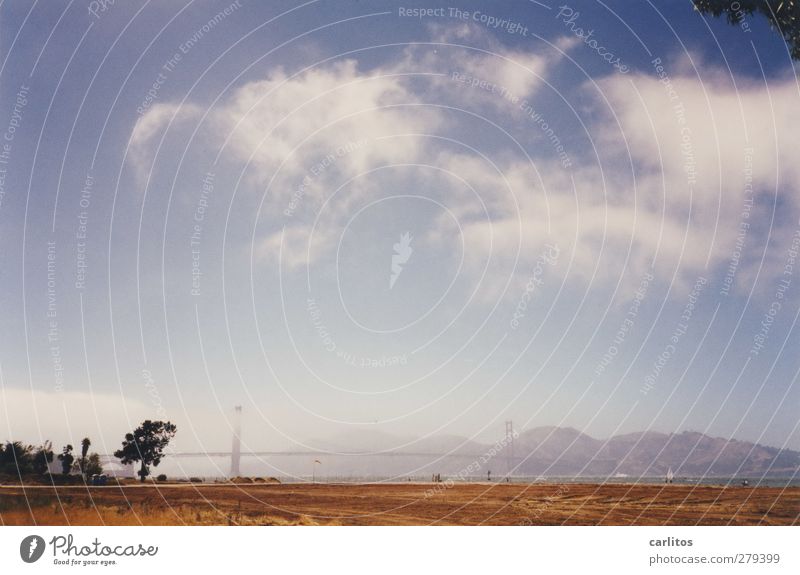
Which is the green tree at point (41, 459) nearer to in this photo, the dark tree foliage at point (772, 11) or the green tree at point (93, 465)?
the green tree at point (93, 465)

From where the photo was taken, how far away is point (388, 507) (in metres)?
19.9

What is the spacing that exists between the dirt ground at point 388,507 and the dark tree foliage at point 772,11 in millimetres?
12323

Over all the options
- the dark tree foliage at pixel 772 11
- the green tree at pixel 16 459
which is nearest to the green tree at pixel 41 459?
the green tree at pixel 16 459

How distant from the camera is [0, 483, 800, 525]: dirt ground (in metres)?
15.7

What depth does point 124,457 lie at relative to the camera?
82.1ft

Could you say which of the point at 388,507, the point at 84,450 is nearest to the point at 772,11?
the point at 388,507

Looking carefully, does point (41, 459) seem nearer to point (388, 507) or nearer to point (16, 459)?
point (16, 459)

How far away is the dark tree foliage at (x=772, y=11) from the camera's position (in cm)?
1543

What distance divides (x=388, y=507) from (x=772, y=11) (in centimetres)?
1759
